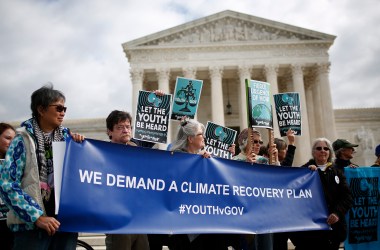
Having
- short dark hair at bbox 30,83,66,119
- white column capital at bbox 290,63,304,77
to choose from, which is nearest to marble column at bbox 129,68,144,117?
white column capital at bbox 290,63,304,77

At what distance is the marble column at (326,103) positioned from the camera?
107 ft

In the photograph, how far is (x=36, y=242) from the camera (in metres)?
3.19

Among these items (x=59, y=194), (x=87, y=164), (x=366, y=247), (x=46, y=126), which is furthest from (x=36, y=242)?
(x=366, y=247)

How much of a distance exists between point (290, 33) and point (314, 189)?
32.0 metres

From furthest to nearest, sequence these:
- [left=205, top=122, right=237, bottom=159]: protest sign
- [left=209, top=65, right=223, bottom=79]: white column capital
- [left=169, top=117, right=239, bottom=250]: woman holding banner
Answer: [left=209, top=65, right=223, bottom=79]: white column capital < [left=205, top=122, right=237, bottom=159]: protest sign < [left=169, top=117, right=239, bottom=250]: woman holding banner

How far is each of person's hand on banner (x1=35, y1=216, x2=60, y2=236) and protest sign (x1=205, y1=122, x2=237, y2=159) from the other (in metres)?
4.45

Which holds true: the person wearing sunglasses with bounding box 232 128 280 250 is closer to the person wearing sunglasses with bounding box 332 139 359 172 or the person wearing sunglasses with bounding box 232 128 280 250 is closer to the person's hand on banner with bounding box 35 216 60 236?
the person wearing sunglasses with bounding box 332 139 359 172

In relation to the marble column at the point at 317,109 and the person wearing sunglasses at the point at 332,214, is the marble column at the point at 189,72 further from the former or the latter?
the person wearing sunglasses at the point at 332,214

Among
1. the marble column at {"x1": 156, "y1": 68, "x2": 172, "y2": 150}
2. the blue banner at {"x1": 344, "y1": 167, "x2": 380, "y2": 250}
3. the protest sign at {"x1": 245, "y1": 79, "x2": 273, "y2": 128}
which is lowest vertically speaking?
the blue banner at {"x1": 344, "y1": 167, "x2": 380, "y2": 250}

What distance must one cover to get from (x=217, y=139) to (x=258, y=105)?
1.63 metres

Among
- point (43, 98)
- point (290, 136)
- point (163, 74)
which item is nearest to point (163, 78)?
point (163, 74)

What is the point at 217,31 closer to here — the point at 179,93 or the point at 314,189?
the point at 179,93

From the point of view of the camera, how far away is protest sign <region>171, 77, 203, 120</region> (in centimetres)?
734

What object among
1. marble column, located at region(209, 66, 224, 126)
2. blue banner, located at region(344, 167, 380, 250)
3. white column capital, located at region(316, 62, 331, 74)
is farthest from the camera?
white column capital, located at region(316, 62, 331, 74)
